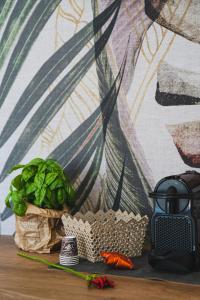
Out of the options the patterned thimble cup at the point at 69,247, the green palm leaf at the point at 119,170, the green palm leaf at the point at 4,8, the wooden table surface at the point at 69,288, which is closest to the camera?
A: the wooden table surface at the point at 69,288

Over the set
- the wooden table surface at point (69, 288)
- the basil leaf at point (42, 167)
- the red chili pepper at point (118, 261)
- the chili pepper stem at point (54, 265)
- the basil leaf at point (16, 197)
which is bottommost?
the wooden table surface at point (69, 288)

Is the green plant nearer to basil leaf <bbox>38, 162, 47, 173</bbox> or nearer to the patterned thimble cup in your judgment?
basil leaf <bbox>38, 162, 47, 173</bbox>

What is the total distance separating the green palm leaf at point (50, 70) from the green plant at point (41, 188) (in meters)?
0.37

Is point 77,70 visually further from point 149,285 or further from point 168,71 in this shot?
point 149,285

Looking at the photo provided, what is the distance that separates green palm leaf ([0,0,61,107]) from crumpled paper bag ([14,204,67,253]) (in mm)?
681

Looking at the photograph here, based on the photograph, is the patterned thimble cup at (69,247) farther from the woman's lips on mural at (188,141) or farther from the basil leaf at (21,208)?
the woman's lips on mural at (188,141)

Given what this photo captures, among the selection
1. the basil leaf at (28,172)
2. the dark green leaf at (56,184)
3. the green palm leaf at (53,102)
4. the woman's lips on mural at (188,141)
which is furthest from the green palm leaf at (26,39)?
the woman's lips on mural at (188,141)

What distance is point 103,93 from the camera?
1.97 metres

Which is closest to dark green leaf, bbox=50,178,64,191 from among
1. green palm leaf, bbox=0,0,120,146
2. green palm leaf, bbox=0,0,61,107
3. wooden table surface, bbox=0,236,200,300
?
wooden table surface, bbox=0,236,200,300

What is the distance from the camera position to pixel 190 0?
1791 millimetres

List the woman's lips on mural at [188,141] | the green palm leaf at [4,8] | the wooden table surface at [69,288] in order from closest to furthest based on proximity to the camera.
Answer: the wooden table surface at [69,288], the woman's lips on mural at [188,141], the green palm leaf at [4,8]

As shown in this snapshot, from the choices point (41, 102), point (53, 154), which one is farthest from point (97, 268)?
point (41, 102)

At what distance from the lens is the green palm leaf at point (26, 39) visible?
6.92 feet

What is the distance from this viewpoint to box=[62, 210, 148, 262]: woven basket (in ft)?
5.32
